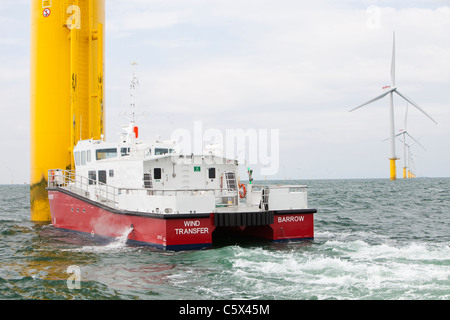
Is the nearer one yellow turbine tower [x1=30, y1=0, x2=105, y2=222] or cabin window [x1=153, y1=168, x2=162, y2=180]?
cabin window [x1=153, y1=168, x2=162, y2=180]

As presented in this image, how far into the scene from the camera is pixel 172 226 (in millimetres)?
14898

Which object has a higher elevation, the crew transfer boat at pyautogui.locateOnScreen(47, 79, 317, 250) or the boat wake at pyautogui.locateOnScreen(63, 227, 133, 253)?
the crew transfer boat at pyautogui.locateOnScreen(47, 79, 317, 250)

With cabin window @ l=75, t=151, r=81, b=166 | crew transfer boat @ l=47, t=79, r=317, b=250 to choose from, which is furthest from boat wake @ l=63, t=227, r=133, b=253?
cabin window @ l=75, t=151, r=81, b=166

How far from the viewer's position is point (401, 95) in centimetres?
8025

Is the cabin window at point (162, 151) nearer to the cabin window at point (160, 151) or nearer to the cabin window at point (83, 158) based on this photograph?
the cabin window at point (160, 151)

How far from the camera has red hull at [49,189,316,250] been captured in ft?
49.1

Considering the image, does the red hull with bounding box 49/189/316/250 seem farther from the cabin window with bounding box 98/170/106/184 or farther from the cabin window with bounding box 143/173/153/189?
the cabin window with bounding box 143/173/153/189

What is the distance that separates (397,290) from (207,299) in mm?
3630

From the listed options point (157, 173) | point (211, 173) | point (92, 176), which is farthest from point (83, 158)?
point (211, 173)

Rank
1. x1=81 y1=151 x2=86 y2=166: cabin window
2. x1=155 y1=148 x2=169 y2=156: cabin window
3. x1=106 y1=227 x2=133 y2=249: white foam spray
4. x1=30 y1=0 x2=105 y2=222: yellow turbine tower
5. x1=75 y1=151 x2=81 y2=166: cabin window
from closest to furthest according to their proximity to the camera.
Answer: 1. x1=106 y1=227 x2=133 y2=249: white foam spray
2. x1=155 y1=148 x2=169 y2=156: cabin window
3. x1=81 y1=151 x2=86 y2=166: cabin window
4. x1=75 y1=151 x2=81 y2=166: cabin window
5. x1=30 y1=0 x2=105 y2=222: yellow turbine tower

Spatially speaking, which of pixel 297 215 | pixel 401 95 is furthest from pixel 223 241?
pixel 401 95

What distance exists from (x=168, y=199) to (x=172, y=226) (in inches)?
31.9

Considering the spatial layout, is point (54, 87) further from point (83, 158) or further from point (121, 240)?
point (121, 240)
